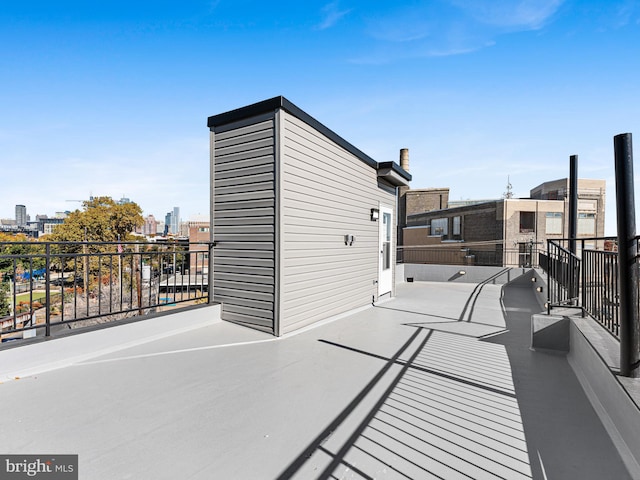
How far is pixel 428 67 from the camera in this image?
7.22 m

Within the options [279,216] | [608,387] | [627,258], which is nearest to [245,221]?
[279,216]

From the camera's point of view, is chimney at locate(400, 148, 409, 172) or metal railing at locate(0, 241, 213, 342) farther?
chimney at locate(400, 148, 409, 172)

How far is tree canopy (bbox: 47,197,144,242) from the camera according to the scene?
23.3 m

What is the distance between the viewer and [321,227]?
466 centimetres

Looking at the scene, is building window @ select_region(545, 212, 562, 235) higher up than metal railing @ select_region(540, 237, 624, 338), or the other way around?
building window @ select_region(545, 212, 562, 235)

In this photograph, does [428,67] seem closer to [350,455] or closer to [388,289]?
[388,289]

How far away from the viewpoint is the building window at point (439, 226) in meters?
22.0

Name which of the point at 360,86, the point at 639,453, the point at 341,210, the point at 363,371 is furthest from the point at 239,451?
the point at 360,86

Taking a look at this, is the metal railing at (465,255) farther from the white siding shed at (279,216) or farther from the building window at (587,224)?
the white siding shed at (279,216)

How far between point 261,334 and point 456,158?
15882mm

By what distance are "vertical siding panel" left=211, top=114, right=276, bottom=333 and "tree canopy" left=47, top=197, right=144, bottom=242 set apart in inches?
919

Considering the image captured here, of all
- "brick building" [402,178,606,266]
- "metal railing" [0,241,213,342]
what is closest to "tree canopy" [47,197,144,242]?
"metal railing" [0,241,213,342]

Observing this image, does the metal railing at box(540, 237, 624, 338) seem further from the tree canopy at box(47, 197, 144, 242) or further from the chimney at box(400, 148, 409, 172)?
the tree canopy at box(47, 197, 144, 242)

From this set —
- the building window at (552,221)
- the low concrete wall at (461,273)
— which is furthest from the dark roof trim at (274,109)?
the building window at (552,221)
